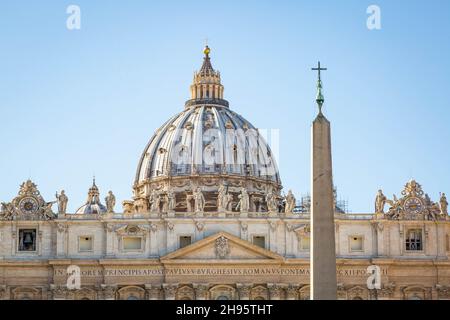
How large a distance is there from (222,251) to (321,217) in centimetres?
5538

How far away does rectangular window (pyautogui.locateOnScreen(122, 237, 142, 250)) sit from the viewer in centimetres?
9556

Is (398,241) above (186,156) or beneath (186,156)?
beneath

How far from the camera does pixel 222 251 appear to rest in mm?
94938

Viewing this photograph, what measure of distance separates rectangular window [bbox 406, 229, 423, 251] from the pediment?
908cm

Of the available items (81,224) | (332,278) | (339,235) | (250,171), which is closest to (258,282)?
(339,235)

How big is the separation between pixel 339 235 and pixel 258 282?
6.33 m

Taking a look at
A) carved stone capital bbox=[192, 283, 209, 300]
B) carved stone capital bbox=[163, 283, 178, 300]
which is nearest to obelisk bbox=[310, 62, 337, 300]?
carved stone capital bbox=[192, 283, 209, 300]

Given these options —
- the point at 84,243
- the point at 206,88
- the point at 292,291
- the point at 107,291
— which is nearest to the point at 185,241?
the point at 107,291

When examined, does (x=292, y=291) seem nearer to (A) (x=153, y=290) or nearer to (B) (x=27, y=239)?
(A) (x=153, y=290)

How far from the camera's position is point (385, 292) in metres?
94.8

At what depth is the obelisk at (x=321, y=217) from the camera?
3959 cm
